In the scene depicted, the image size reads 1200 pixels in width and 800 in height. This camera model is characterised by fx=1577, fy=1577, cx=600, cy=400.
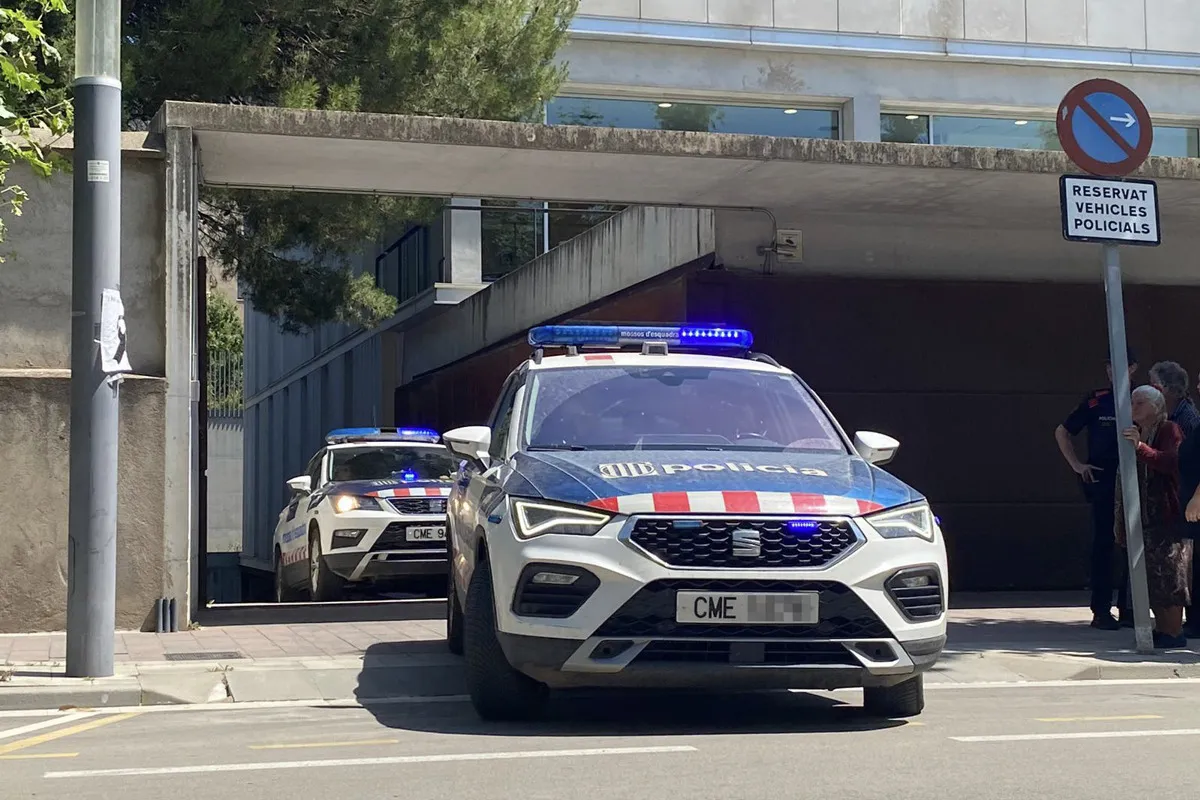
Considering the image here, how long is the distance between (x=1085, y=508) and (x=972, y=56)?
44.1 feet

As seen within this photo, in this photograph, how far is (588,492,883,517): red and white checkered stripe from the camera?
261 inches

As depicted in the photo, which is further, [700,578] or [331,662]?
[331,662]

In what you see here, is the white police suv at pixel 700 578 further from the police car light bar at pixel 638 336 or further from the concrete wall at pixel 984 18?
the concrete wall at pixel 984 18

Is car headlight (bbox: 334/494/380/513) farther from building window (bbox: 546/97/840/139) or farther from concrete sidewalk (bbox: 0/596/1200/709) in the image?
building window (bbox: 546/97/840/139)

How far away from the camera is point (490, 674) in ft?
23.3

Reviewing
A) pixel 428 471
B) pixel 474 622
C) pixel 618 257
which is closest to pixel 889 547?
pixel 474 622

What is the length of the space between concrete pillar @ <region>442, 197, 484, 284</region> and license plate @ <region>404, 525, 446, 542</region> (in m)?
11.3

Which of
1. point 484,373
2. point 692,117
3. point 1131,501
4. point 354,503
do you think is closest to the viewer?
point 1131,501

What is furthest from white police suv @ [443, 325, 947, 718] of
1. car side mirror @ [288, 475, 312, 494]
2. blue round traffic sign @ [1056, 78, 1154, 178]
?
car side mirror @ [288, 475, 312, 494]

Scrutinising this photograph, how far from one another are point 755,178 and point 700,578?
7269 mm

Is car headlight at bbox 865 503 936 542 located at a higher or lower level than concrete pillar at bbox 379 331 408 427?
lower

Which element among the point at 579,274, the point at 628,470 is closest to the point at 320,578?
the point at 579,274

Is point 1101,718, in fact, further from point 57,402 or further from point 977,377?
point 977,377

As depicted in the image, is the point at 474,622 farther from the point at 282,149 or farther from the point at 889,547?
the point at 282,149
